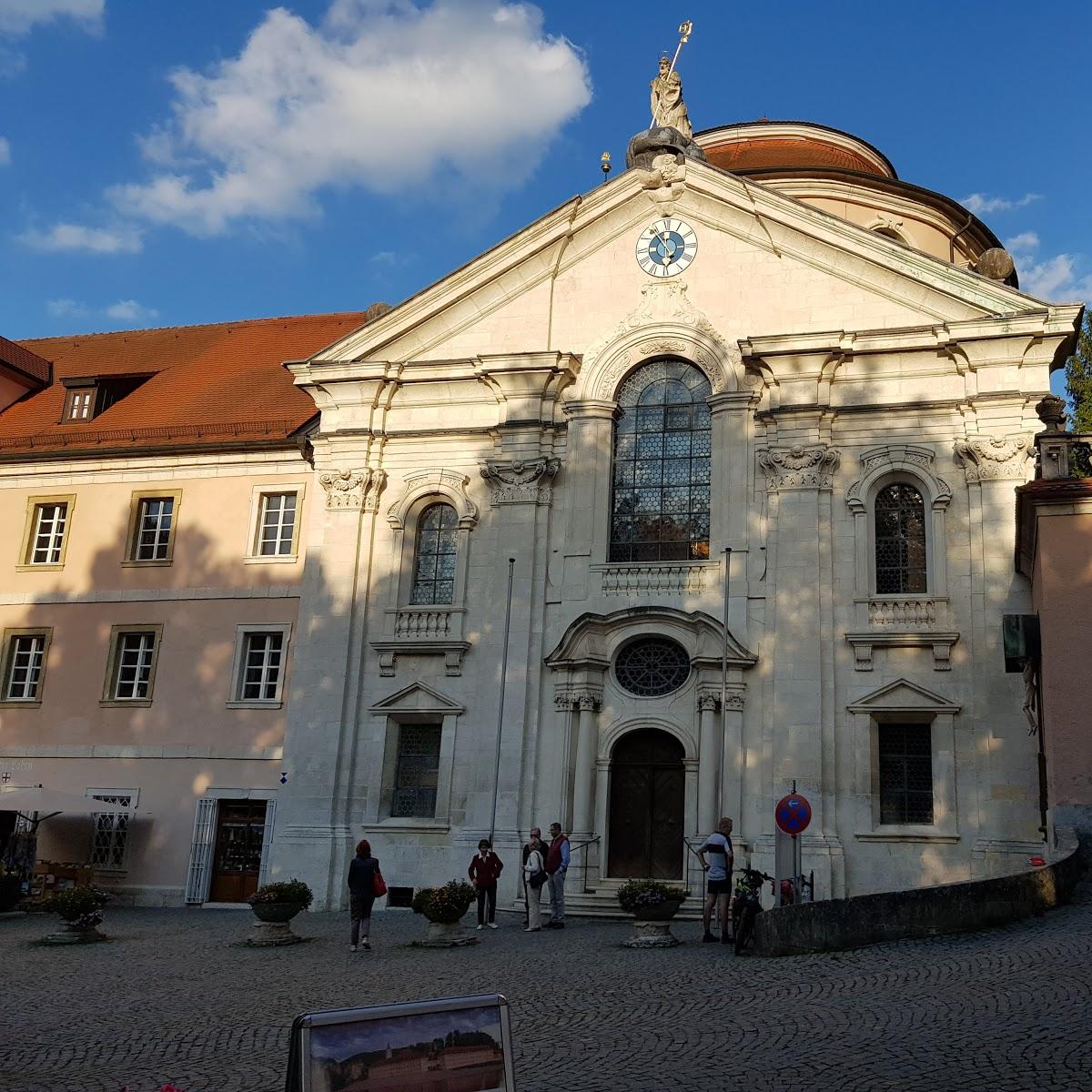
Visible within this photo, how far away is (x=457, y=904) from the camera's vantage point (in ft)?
57.4

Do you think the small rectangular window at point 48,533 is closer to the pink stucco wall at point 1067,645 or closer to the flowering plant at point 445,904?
the flowering plant at point 445,904

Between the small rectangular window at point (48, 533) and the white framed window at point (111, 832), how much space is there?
5796 mm

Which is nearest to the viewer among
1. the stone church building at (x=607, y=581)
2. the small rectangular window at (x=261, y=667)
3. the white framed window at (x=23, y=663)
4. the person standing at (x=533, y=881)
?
the person standing at (x=533, y=881)

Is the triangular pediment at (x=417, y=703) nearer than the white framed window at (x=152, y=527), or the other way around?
the triangular pediment at (x=417, y=703)

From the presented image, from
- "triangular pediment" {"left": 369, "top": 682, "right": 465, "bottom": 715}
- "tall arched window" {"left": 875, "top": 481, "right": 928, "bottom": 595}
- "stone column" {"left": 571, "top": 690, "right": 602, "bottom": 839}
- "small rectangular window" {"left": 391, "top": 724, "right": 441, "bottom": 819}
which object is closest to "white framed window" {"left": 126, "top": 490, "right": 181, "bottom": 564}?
"triangular pediment" {"left": 369, "top": 682, "right": 465, "bottom": 715}

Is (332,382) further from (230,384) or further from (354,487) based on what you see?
(230,384)

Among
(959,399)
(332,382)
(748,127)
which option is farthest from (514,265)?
(748,127)

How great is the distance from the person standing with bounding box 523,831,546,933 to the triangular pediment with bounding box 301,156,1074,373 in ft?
36.5

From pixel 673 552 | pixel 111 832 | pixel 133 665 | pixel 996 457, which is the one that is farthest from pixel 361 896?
pixel 996 457

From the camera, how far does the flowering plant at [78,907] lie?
756 inches

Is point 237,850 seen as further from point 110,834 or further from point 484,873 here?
point 484,873

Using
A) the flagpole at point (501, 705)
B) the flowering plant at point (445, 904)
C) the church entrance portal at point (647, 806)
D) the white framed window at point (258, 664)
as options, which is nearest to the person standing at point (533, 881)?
the flowering plant at point (445, 904)

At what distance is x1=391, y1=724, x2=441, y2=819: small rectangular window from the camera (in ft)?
82.3

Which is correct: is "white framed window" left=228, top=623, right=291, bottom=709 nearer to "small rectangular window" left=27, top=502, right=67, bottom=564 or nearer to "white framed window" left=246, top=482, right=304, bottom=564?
"white framed window" left=246, top=482, right=304, bottom=564
